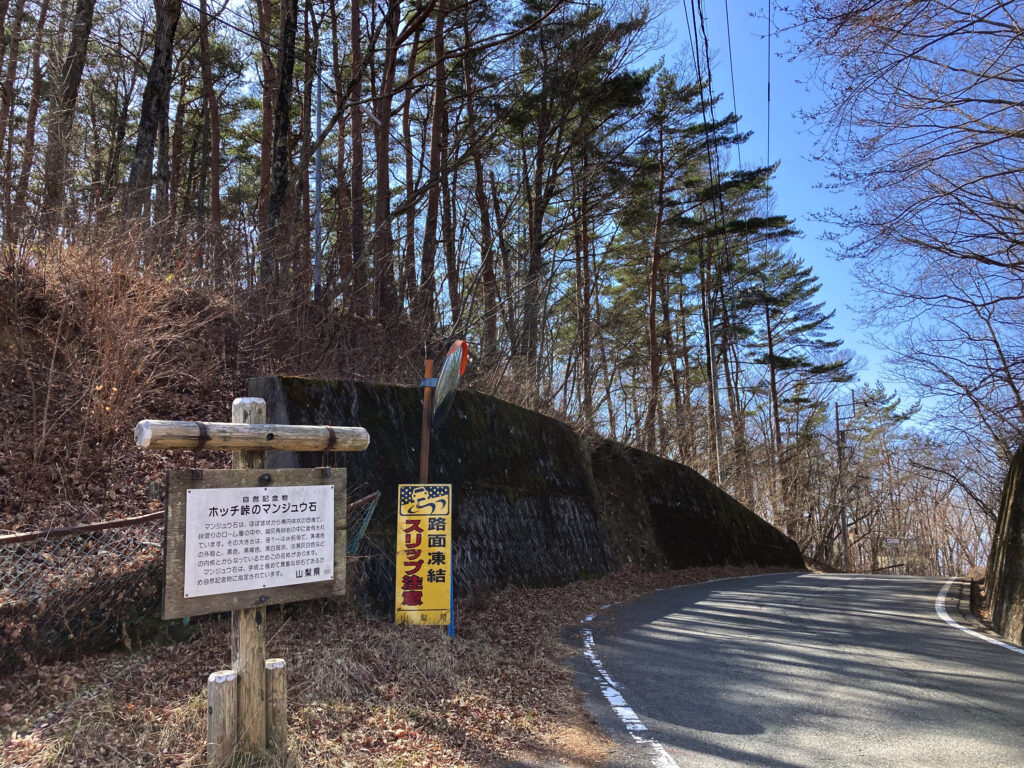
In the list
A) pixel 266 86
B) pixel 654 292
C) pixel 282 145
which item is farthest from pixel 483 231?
pixel 654 292

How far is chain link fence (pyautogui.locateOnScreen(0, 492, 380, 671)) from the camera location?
4875 mm

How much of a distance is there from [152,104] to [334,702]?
11.4 metres

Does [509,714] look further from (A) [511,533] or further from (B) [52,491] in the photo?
(A) [511,533]

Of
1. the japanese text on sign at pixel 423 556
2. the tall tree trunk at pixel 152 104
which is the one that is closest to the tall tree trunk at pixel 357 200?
the tall tree trunk at pixel 152 104

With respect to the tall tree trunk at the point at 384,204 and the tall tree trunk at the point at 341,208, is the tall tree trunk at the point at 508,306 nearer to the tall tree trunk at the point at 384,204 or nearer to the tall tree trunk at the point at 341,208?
the tall tree trunk at the point at 384,204

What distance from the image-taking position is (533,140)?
19.6 m

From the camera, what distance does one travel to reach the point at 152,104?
11.9 m

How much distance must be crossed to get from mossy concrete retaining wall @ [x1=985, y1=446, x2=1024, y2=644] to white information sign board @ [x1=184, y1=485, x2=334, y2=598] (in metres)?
8.60

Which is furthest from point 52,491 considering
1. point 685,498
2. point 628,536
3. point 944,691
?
point 685,498

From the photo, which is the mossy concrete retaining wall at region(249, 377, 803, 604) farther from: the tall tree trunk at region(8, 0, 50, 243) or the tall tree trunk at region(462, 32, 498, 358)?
the tall tree trunk at region(8, 0, 50, 243)

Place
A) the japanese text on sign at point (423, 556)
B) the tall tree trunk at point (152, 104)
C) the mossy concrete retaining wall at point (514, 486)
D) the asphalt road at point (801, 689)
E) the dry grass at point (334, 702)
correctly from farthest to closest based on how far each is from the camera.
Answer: the tall tree trunk at point (152, 104), the mossy concrete retaining wall at point (514, 486), the japanese text on sign at point (423, 556), the asphalt road at point (801, 689), the dry grass at point (334, 702)

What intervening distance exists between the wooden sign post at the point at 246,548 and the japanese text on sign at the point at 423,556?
315 centimetres

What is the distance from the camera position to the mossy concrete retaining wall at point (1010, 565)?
333 inches

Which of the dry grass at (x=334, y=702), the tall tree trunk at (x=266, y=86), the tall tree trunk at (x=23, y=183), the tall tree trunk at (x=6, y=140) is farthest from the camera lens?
the tall tree trunk at (x=266, y=86)
